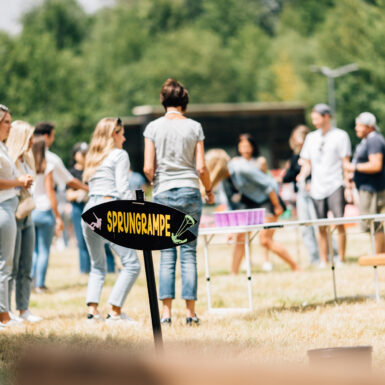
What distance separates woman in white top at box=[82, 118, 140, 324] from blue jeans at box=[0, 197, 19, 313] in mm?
685

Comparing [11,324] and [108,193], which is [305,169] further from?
[11,324]

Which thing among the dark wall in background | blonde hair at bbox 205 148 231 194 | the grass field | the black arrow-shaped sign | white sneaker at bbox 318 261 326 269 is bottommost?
the grass field

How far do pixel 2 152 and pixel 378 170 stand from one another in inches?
206

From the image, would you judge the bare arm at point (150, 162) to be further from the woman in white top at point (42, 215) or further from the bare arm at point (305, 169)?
the bare arm at point (305, 169)

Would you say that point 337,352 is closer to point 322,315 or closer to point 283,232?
point 322,315

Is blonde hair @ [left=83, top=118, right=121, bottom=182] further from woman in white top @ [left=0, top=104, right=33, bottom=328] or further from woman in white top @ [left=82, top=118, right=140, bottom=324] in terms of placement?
woman in white top @ [left=0, top=104, right=33, bottom=328]

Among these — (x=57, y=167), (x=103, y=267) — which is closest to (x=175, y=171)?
(x=103, y=267)

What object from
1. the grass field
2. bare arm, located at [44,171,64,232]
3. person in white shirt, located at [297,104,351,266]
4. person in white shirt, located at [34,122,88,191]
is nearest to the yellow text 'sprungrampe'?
the grass field

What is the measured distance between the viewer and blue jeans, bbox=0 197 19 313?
21.6ft

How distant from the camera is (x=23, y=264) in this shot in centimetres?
751

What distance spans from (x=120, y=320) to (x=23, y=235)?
124 centimetres

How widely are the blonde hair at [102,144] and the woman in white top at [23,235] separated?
563 mm

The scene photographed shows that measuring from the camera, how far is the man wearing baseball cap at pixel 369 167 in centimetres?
1030

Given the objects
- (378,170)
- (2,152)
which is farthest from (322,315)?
(378,170)
